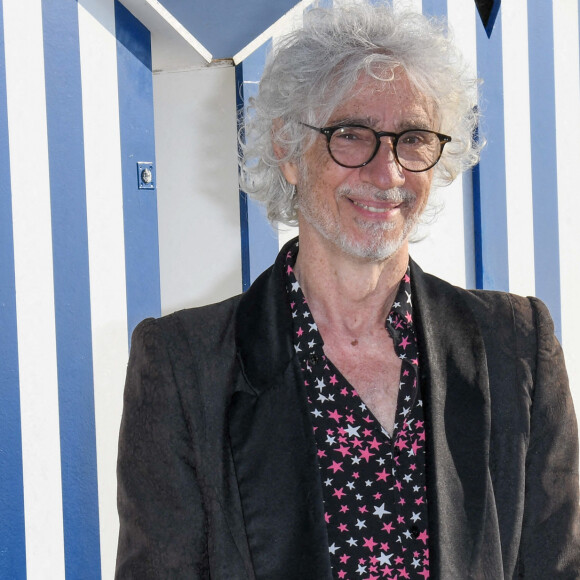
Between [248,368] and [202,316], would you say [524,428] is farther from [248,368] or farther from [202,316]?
[202,316]

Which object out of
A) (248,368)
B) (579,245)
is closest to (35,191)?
(248,368)

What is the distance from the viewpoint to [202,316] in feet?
4.43

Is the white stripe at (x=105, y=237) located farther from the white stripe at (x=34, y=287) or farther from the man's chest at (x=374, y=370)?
the man's chest at (x=374, y=370)

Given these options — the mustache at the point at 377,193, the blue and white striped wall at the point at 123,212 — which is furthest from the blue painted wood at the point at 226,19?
the mustache at the point at 377,193

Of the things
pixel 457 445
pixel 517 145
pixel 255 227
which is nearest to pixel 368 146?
pixel 457 445

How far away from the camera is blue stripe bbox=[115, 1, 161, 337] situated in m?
1.77

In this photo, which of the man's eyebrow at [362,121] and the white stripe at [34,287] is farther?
the white stripe at [34,287]

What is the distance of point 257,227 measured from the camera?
2.08 m

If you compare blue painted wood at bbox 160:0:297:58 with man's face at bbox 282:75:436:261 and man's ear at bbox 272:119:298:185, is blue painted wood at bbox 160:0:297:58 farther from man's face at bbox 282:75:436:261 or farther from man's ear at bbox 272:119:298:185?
man's face at bbox 282:75:436:261

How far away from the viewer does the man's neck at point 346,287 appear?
4.53ft

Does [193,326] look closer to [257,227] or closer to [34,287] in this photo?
[34,287]

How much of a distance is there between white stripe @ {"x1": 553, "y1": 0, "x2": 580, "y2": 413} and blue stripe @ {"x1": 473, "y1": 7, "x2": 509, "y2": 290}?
220mm

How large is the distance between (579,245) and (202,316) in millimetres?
1547

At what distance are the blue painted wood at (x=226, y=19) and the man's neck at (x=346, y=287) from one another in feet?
2.11
